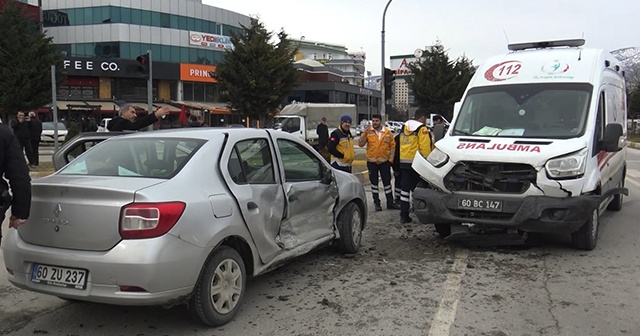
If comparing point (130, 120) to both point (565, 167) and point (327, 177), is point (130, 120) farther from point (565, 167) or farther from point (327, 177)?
point (565, 167)

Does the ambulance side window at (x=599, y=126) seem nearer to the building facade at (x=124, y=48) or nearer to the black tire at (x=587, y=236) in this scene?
the black tire at (x=587, y=236)

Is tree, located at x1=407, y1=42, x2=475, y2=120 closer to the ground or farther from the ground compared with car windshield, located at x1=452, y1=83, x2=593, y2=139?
farther from the ground

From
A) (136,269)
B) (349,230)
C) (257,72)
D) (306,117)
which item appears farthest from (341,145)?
(257,72)

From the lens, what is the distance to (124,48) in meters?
46.5

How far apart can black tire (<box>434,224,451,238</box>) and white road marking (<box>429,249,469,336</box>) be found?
92 centimetres

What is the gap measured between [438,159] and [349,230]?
141 cm

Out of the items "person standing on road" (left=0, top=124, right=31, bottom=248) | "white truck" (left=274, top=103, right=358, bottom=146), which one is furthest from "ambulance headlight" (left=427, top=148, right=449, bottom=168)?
"white truck" (left=274, top=103, right=358, bottom=146)

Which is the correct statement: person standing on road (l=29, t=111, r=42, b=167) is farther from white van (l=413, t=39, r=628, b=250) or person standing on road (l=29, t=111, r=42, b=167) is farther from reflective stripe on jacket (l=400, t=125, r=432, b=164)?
white van (l=413, t=39, r=628, b=250)

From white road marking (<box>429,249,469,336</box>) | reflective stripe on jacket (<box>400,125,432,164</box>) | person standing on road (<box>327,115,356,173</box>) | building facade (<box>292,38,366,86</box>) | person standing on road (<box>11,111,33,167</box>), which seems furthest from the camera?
building facade (<box>292,38,366,86</box>)

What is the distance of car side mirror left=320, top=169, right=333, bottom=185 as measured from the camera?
18.3 feet

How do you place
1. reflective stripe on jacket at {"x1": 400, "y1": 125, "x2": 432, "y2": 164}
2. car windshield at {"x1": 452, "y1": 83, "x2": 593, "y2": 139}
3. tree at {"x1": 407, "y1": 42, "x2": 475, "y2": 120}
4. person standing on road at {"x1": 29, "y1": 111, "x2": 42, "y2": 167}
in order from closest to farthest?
1. car windshield at {"x1": 452, "y1": 83, "x2": 593, "y2": 139}
2. reflective stripe on jacket at {"x1": 400, "y1": 125, "x2": 432, "y2": 164}
3. person standing on road at {"x1": 29, "y1": 111, "x2": 42, "y2": 167}
4. tree at {"x1": 407, "y1": 42, "x2": 475, "y2": 120}

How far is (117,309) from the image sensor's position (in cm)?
436

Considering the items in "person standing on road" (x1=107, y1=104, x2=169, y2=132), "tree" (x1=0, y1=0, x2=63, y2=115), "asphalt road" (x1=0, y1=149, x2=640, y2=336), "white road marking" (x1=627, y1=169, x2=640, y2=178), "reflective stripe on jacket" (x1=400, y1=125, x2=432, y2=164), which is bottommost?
"asphalt road" (x1=0, y1=149, x2=640, y2=336)

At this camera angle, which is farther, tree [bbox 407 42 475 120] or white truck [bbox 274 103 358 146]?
tree [bbox 407 42 475 120]
